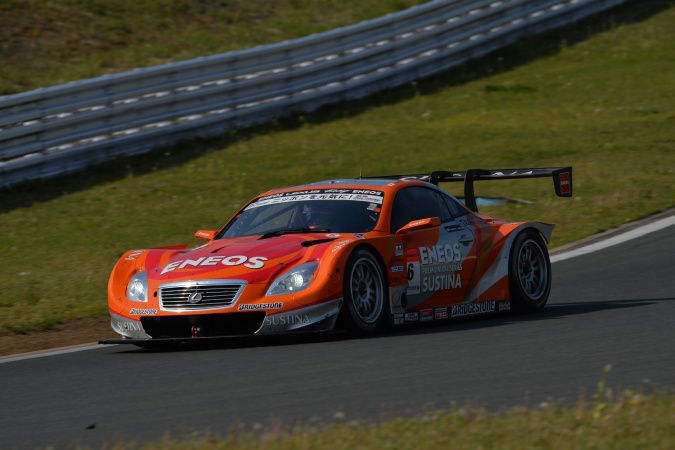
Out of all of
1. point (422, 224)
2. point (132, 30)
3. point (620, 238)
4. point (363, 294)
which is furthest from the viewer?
point (132, 30)

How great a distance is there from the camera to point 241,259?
8.39 meters

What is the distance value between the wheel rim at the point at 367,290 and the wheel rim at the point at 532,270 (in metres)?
1.74

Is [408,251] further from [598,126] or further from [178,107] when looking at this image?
[598,126]

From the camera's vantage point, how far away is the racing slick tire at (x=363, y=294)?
327 inches

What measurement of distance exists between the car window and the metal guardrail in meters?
7.79

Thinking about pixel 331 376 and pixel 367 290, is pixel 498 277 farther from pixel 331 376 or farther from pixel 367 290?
pixel 331 376

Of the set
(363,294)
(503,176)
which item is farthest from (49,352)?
(503,176)

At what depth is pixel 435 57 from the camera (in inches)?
881

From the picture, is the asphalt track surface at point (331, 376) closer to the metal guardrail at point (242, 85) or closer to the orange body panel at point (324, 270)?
the orange body panel at point (324, 270)

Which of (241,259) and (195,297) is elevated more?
(241,259)

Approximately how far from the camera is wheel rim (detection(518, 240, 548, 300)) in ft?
32.8

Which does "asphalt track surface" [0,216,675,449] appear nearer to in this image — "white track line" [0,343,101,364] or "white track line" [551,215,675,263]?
"white track line" [0,343,101,364]

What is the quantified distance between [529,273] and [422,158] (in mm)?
7760

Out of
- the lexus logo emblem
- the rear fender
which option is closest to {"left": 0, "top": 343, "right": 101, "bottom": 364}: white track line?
the lexus logo emblem
